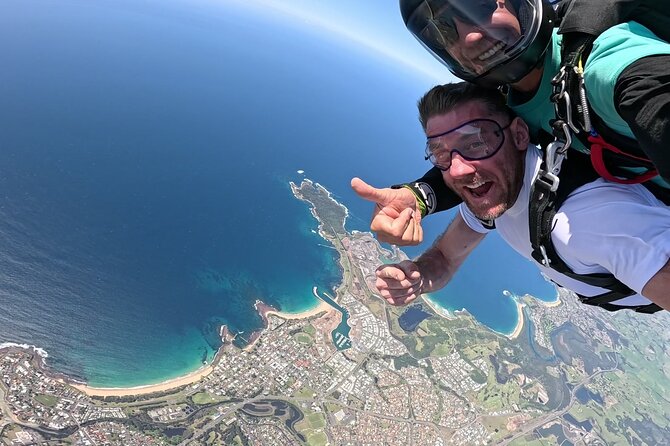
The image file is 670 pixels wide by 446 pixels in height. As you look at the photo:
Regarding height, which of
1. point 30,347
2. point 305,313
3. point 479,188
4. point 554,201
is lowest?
point 30,347

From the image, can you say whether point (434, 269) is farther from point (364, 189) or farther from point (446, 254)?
point (364, 189)

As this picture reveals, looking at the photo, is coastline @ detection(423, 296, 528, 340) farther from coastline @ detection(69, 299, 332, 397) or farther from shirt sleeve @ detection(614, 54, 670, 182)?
shirt sleeve @ detection(614, 54, 670, 182)

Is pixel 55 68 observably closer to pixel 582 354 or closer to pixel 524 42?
pixel 524 42

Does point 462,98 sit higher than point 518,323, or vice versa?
point 462,98

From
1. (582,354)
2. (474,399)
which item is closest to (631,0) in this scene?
(474,399)

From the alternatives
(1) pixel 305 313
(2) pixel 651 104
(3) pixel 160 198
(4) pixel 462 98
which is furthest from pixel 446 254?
(3) pixel 160 198

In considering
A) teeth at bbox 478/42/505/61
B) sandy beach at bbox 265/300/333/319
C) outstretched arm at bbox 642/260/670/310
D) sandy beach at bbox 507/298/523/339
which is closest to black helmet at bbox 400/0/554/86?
teeth at bbox 478/42/505/61

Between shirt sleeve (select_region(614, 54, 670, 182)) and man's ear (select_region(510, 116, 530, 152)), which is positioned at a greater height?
shirt sleeve (select_region(614, 54, 670, 182))
